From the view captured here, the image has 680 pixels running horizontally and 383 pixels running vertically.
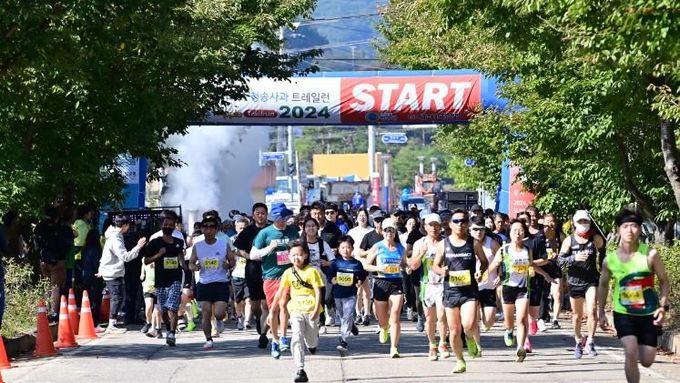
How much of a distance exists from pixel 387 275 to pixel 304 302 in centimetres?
257

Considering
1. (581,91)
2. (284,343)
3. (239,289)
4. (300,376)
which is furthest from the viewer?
(239,289)

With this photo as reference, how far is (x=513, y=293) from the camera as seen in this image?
1745 cm

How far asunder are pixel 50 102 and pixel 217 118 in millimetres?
12051

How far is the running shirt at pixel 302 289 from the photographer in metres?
15.6

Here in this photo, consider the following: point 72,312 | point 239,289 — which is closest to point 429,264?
point 72,312

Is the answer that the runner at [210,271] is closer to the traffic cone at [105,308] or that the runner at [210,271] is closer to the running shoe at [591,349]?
the running shoe at [591,349]

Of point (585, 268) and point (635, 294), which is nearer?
point (635, 294)

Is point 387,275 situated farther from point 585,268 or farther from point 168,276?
point 168,276

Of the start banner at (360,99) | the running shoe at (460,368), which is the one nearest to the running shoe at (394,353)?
the running shoe at (460,368)

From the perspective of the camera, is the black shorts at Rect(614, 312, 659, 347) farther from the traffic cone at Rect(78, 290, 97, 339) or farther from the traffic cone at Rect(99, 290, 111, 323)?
the traffic cone at Rect(99, 290, 111, 323)

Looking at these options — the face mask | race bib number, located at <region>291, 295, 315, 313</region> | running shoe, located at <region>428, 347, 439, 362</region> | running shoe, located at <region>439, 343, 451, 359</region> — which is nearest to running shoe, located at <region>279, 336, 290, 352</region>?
race bib number, located at <region>291, 295, 315, 313</region>

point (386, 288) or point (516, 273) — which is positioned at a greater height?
point (516, 273)

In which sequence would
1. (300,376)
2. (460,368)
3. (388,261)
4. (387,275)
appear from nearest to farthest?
(300,376) → (460,368) → (387,275) → (388,261)

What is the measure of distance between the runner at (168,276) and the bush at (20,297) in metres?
1.76
